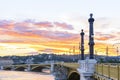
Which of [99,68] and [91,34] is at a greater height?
[91,34]

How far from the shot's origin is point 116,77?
22.9 m

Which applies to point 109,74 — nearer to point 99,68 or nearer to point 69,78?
point 99,68

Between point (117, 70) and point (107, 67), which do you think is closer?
point (117, 70)

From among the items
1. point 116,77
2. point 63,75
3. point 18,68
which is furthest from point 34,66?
point 116,77

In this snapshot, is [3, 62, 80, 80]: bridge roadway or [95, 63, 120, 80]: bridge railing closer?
[95, 63, 120, 80]: bridge railing

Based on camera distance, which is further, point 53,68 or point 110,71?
point 53,68

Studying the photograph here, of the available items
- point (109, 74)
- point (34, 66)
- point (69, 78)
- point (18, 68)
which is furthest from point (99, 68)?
point (18, 68)

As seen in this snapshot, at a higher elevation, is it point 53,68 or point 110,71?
point 53,68

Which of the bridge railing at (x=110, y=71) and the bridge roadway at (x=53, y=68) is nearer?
the bridge railing at (x=110, y=71)

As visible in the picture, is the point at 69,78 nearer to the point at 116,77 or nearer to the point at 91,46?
the point at 91,46

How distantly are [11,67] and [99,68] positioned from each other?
537 ft

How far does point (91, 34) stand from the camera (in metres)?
33.9

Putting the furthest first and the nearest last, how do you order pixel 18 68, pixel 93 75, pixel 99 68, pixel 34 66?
pixel 18 68 < pixel 34 66 < pixel 93 75 < pixel 99 68

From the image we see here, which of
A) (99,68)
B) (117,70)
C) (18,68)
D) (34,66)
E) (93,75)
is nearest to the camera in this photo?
(117,70)
